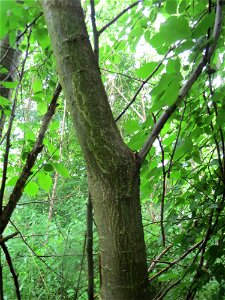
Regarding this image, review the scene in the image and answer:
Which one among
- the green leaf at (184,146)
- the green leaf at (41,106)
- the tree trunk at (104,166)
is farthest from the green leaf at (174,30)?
the green leaf at (41,106)

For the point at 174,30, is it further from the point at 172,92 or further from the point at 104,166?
the point at 104,166

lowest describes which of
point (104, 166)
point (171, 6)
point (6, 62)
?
point (104, 166)

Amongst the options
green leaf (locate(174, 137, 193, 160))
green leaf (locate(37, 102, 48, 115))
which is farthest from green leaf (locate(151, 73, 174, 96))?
green leaf (locate(37, 102, 48, 115))

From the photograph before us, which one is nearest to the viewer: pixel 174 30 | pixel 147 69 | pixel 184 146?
pixel 174 30

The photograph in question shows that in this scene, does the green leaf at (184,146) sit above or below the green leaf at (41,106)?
below

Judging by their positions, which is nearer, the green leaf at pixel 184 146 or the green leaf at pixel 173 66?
the green leaf at pixel 173 66

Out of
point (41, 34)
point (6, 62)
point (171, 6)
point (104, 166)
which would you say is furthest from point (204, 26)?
point (6, 62)

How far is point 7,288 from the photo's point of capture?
269 centimetres

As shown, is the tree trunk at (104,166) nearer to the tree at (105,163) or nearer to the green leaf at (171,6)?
the tree at (105,163)

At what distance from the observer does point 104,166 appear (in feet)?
1.73

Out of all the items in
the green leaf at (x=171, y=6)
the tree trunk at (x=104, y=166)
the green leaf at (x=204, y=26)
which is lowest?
the tree trunk at (x=104, y=166)

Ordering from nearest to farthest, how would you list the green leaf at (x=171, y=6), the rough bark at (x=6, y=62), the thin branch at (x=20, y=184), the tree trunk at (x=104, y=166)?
1. the tree trunk at (x=104, y=166)
2. the thin branch at (x=20, y=184)
3. the green leaf at (x=171, y=6)
4. the rough bark at (x=6, y=62)

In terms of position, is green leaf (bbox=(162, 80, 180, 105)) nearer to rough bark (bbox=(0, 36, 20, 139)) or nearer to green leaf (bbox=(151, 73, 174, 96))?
green leaf (bbox=(151, 73, 174, 96))

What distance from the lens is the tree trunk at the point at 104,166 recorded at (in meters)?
0.52
